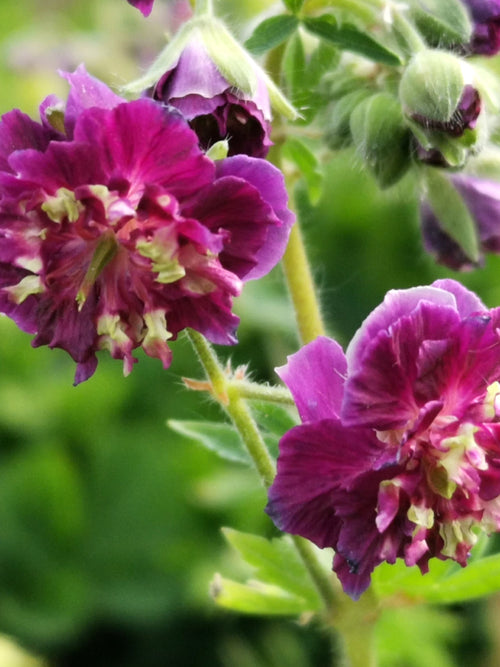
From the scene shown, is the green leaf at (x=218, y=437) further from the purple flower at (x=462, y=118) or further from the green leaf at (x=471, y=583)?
the purple flower at (x=462, y=118)

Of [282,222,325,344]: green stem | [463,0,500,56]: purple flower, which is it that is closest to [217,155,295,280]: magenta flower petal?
[282,222,325,344]: green stem

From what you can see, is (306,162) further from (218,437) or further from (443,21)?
(218,437)

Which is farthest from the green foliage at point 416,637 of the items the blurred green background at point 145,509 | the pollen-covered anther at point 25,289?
the pollen-covered anther at point 25,289

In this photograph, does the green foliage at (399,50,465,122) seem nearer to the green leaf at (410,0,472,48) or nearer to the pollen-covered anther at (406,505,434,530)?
the green leaf at (410,0,472,48)

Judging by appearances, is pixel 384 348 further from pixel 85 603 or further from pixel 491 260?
pixel 491 260

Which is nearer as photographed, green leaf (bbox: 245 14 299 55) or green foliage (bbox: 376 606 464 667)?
green leaf (bbox: 245 14 299 55)

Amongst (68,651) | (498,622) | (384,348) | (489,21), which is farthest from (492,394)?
(68,651)
